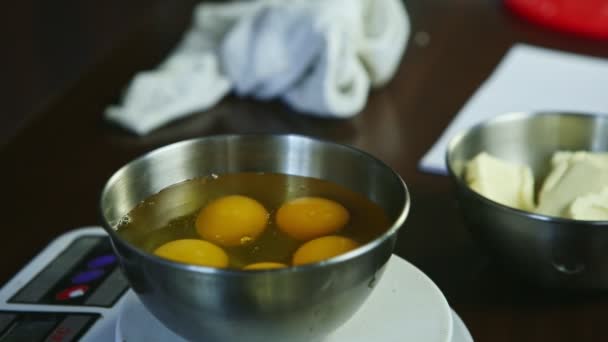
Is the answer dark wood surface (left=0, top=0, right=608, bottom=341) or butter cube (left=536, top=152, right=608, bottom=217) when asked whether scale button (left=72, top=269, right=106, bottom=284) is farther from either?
butter cube (left=536, top=152, right=608, bottom=217)

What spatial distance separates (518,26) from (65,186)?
82 cm

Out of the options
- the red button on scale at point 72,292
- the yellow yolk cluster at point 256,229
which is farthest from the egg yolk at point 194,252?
the red button on scale at point 72,292

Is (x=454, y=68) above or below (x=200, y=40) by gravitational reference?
below

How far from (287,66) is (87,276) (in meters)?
0.47

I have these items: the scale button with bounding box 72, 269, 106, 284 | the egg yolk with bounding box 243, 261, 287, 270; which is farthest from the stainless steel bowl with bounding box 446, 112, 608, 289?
the scale button with bounding box 72, 269, 106, 284

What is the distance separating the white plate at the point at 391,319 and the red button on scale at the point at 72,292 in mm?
105

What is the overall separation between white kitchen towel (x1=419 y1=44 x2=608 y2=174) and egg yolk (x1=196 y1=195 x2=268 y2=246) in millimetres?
426

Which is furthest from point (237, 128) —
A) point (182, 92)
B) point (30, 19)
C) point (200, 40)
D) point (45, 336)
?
point (30, 19)

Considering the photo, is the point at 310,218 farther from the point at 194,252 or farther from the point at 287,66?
the point at 287,66

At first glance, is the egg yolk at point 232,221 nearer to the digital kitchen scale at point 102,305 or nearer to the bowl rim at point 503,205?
the digital kitchen scale at point 102,305

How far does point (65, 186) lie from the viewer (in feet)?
2.91

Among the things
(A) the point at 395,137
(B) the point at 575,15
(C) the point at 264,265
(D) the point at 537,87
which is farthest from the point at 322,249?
(B) the point at 575,15

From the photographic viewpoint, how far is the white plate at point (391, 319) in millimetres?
541

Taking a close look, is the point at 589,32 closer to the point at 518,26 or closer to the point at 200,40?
the point at 518,26
